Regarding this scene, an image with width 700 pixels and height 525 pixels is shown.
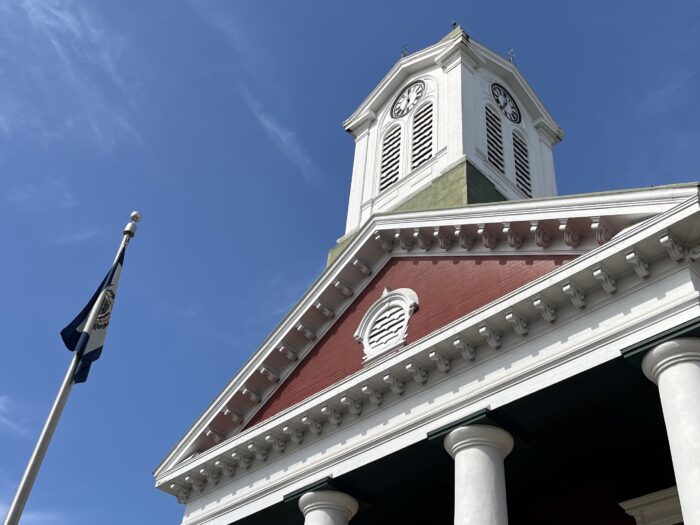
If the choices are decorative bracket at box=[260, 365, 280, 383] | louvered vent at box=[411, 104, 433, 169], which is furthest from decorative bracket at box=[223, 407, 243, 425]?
louvered vent at box=[411, 104, 433, 169]

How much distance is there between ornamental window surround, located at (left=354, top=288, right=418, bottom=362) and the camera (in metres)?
19.3

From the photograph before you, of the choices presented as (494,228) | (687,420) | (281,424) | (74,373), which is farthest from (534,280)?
(74,373)

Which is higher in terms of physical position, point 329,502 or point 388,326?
point 388,326

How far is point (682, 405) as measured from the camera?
13242mm

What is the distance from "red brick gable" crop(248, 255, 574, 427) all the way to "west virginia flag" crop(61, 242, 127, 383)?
18.9 ft

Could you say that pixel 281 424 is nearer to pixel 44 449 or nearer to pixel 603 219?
pixel 44 449

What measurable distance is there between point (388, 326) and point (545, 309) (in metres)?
4.92

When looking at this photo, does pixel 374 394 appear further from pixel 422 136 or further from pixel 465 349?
pixel 422 136

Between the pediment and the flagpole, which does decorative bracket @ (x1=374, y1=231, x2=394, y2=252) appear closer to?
the pediment

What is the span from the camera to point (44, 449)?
14.1 metres

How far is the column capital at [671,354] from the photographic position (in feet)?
45.3

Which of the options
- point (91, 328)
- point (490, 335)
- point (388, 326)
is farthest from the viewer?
point (388, 326)

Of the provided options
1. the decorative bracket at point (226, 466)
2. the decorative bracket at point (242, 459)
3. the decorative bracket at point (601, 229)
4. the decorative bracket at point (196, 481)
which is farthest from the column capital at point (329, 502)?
the decorative bracket at point (601, 229)

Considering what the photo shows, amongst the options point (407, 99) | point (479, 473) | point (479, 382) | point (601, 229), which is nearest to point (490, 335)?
point (479, 382)
